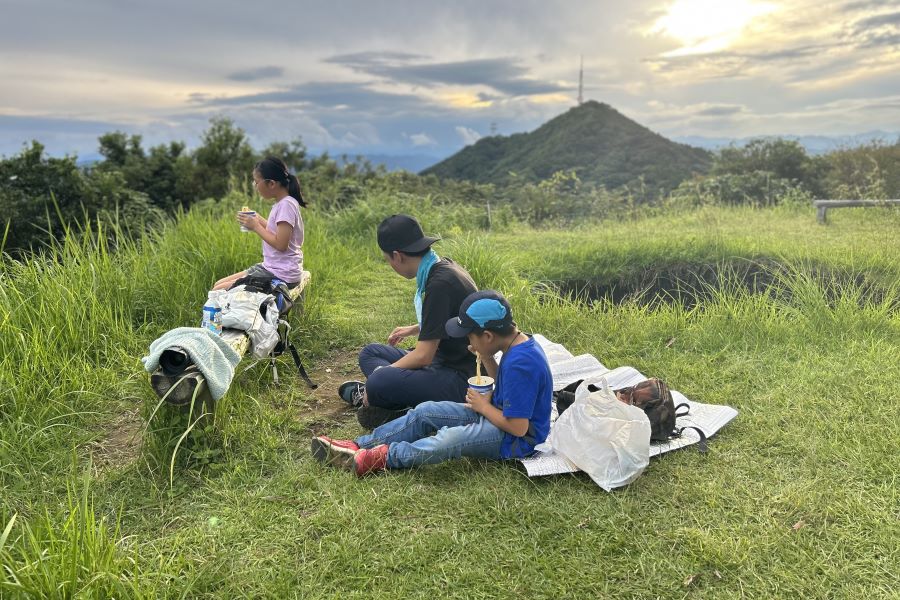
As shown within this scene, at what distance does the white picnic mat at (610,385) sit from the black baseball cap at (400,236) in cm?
119

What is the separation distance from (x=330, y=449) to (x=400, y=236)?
1.13 metres

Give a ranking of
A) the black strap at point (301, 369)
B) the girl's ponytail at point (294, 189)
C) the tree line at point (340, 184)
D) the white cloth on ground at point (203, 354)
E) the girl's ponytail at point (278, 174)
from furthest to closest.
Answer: the tree line at point (340, 184) → the girl's ponytail at point (294, 189) → the girl's ponytail at point (278, 174) → the black strap at point (301, 369) → the white cloth on ground at point (203, 354)

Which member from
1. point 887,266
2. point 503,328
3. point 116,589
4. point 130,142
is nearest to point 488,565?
point 503,328

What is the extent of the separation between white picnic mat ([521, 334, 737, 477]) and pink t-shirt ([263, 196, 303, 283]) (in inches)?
77.8

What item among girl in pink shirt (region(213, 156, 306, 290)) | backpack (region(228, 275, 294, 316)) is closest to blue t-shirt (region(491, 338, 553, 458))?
backpack (region(228, 275, 294, 316))

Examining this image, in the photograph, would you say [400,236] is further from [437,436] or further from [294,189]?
[294,189]

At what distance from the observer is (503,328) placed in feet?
8.93

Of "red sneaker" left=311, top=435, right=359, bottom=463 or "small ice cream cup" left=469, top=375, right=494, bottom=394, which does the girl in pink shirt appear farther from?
"small ice cream cup" left=469, top=375, right=494, bottom=394

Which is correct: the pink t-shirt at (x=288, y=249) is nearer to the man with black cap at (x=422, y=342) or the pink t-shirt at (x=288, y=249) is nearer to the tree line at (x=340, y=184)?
the man with black cap at (x=422, y=342)

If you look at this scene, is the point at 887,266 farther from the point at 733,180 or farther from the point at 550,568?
the point at 733,180

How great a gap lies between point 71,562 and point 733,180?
17.4m

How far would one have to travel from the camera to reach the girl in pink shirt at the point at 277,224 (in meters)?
4.48

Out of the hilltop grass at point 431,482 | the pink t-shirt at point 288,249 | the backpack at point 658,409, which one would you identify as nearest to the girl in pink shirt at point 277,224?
the pink t-shirt at point 288,249

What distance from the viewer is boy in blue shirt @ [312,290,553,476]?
2.72 metres
